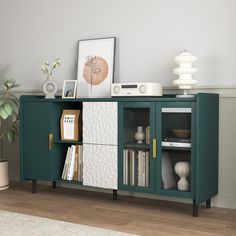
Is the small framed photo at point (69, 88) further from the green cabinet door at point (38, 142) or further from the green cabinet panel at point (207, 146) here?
the green cabinet panel at point (207, 146)

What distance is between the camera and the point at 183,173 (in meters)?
3.11

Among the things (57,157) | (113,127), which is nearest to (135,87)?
(113,127)

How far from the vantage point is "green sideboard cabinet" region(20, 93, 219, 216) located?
120 inches

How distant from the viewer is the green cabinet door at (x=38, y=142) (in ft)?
12.1

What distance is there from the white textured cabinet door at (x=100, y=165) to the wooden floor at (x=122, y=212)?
0.18 meters

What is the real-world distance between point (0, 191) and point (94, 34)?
5.31 feet

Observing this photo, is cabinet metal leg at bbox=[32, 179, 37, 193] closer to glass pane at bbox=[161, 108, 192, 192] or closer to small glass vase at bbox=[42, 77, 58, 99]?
small glass vase at bbox=[42, 77, 58, 99]

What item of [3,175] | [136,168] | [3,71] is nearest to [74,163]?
[136,168]

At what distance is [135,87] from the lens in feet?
10.6

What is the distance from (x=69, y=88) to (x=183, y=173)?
126 centimetres

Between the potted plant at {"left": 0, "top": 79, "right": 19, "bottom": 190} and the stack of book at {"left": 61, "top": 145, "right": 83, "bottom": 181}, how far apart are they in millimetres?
669

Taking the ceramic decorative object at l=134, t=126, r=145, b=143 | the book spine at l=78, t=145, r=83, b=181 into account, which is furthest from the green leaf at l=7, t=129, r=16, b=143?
the ceramic decorative object at l=134, t=126, r=145, b=143

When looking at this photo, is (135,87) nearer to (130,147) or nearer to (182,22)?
(130,147)

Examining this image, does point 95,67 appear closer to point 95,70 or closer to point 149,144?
point 95,70
